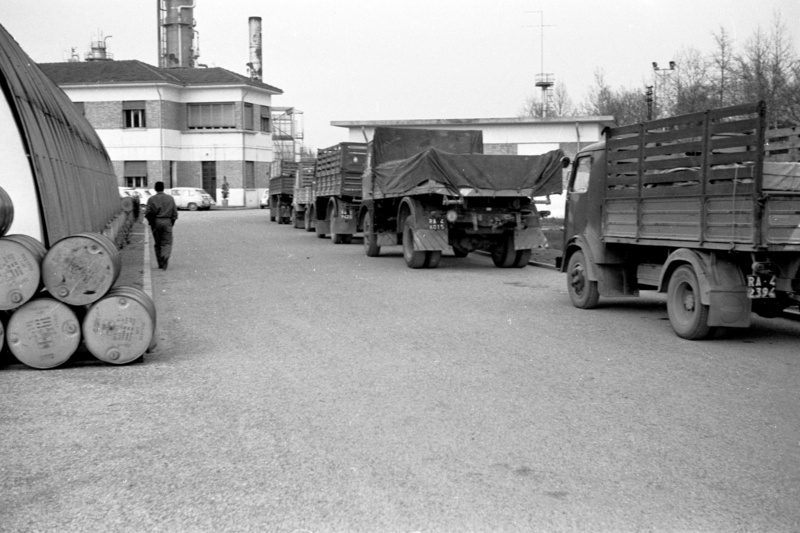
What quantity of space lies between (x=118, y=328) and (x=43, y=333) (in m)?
0.63

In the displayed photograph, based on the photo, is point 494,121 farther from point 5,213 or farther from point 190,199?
point 5,213

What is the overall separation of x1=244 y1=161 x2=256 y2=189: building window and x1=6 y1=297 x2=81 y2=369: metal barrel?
5383 centimetres

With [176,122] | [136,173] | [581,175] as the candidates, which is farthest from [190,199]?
[581,175]

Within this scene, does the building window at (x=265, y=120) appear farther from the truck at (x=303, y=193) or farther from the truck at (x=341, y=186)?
the truck at (x=341, y=186)

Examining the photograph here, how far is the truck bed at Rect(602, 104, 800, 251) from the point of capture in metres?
8.84

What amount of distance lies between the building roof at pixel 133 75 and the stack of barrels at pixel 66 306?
Result: 52780 mm

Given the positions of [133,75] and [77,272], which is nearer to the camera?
[77,272]

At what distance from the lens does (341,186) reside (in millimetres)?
26297

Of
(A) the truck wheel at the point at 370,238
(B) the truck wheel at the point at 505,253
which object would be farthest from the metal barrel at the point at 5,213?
(A) the truck wheel at the point at 370,238

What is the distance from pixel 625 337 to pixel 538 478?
5321mm

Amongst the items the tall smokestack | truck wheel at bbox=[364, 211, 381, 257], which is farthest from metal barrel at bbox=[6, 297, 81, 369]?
the tall smokestack

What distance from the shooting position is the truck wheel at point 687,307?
9.59m

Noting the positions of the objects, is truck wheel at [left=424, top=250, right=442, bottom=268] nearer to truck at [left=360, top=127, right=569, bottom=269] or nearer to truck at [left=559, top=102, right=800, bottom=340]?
truck at [left=360, top=127, right=569, bottom=269]

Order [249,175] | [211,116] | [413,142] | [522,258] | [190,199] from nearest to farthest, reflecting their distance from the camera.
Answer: [522,258] < [413,142] < [190,199] < [211,116] < [249,175]
